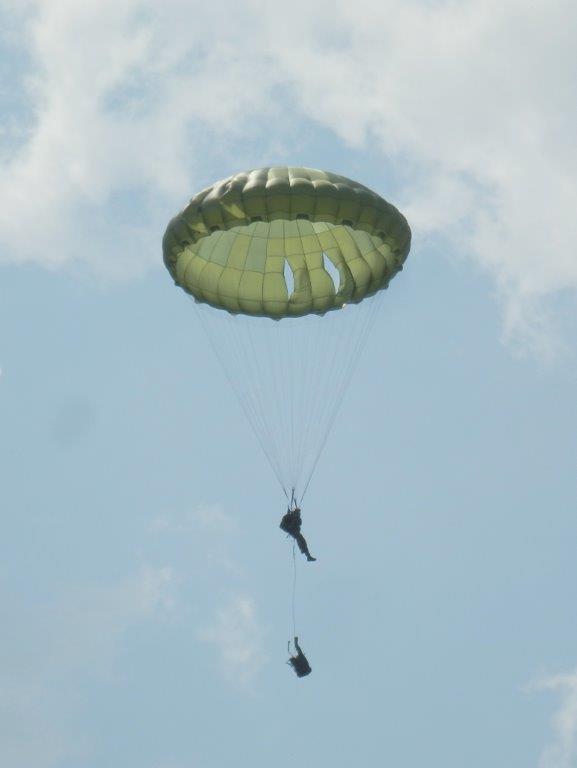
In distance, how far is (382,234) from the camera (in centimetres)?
3338

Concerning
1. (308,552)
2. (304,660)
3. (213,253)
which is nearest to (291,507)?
(308,552)

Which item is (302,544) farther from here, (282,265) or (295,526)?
(282,265)

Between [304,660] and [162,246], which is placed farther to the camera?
[162,246]

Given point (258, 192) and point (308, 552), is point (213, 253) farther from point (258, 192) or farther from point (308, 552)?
point (308, 552)

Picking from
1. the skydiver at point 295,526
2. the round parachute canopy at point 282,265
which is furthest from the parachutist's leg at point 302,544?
the round parachute canopy at point 282,265

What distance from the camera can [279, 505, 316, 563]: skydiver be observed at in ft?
110

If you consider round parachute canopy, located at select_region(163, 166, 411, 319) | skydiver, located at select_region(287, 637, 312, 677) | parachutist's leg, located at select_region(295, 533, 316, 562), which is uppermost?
round parachute canopy, located at select_region(163, 166, 411, 319)

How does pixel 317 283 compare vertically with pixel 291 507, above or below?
above

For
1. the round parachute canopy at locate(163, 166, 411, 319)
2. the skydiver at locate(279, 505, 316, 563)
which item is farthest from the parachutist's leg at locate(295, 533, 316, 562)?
the round parachute canopy at locate(163, 166, 411, 319)

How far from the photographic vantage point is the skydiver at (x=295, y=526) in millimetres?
33531

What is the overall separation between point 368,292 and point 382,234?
196cm

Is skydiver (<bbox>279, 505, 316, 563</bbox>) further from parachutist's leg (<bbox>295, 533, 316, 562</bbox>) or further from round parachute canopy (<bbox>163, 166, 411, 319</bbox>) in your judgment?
round parachute canopy (<bbox>163, 166, 411, 319</bbox>)

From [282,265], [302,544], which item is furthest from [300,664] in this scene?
[282,265]

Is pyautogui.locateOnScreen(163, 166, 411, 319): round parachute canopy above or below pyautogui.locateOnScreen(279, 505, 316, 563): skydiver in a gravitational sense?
above
